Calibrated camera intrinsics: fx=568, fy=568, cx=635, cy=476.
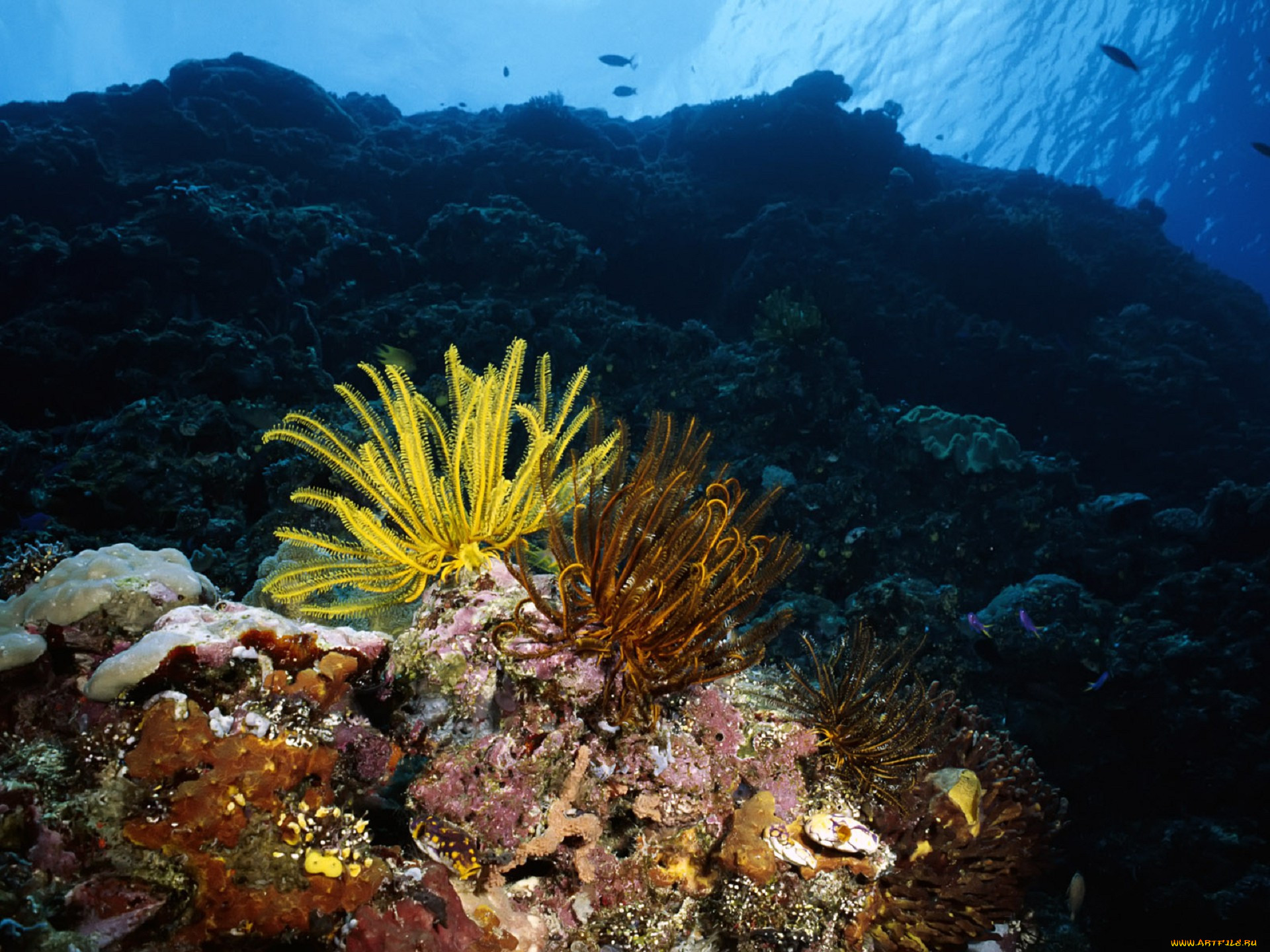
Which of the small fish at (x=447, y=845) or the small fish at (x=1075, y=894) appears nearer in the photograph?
the small fish at (x=447, y=845)

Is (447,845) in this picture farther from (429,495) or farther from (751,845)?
(429,495)

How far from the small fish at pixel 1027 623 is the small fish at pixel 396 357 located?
11.3 m

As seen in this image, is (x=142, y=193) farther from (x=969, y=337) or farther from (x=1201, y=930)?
(x=1201, y=930)

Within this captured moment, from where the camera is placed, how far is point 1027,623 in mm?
7848

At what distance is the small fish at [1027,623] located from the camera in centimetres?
784

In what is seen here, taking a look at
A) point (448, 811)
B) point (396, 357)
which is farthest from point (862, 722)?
point (396, 357)

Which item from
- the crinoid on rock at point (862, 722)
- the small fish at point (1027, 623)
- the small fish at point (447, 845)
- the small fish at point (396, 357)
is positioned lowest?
the small fish at point (447, 845)

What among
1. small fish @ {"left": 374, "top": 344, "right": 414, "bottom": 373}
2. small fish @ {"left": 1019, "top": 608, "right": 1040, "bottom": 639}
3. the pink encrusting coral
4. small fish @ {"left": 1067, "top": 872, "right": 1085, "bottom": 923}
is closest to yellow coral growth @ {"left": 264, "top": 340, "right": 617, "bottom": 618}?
the pink encrusting coral

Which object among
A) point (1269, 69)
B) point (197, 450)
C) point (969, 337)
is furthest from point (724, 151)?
point (1269, 69)

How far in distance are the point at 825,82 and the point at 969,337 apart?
44.9ft

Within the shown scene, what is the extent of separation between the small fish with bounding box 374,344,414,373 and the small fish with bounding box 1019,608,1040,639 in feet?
37.2

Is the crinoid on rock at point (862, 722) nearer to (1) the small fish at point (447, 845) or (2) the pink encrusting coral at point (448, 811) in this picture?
(2) the pink encrusting coral at point (448, 811)

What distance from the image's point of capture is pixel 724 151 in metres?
22.1

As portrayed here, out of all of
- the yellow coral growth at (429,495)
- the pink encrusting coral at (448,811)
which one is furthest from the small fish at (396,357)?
the pink encrusting coral at (448,811)
